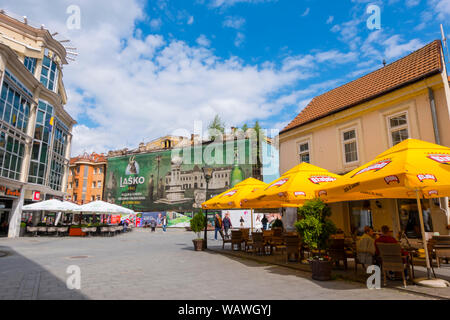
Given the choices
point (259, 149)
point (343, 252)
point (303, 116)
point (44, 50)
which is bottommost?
point (343, 252)

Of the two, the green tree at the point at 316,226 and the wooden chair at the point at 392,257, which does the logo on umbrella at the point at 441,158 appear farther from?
the green tree at the point at 316,226

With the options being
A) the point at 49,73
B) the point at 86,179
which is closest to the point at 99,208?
the point at 49,73

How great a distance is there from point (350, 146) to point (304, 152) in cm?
302

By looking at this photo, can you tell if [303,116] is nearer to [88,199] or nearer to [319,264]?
[319,264]

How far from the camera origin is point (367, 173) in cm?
690

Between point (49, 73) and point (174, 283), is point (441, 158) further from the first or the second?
point (49, 73)

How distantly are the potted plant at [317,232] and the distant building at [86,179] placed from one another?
64.0 m

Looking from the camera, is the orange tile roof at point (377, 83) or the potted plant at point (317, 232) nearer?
the potted plant at point (317, 232)

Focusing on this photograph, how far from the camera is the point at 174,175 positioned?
54.1m

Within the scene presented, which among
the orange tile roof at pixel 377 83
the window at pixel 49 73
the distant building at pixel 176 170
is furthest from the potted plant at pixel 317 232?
the distant building at pixel 176 170

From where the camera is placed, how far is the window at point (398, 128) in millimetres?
11849

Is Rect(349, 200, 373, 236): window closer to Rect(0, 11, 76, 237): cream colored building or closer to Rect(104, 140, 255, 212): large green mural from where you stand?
Rect(0, 11, 76, 237): cream colored building
